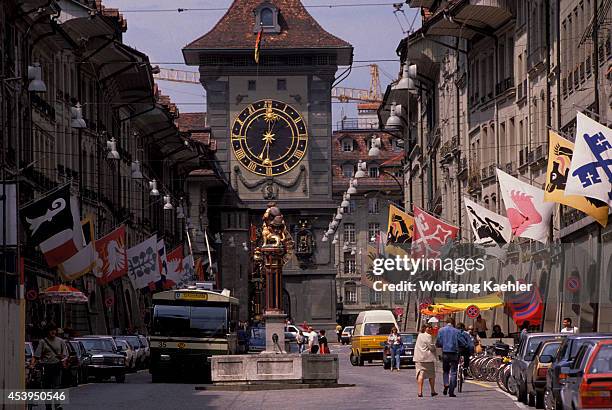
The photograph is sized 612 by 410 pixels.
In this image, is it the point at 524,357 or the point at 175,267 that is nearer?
the point at 524,357

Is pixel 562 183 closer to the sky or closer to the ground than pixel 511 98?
closer to the ground

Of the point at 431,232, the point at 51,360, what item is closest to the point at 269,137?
the point at 431,232

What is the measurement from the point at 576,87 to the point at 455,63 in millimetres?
29316

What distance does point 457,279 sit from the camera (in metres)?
78.2

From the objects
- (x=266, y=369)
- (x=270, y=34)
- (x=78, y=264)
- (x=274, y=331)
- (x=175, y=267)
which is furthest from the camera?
(x=270, y=34)

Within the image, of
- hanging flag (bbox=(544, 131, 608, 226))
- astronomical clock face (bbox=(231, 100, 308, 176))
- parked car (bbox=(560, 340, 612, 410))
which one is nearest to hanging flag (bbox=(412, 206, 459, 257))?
hanging flag (bbox=(544, 131, 608, 226))

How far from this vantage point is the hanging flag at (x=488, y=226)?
5050cm

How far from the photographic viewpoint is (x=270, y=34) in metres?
134

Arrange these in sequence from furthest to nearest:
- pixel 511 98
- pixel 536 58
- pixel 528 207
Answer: pixel 511 98 → pixel 536 58 → pixel 528 207

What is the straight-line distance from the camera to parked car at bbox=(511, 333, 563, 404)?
1340 inches

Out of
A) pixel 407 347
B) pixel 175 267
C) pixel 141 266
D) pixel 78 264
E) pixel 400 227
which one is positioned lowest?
pixel 407 347

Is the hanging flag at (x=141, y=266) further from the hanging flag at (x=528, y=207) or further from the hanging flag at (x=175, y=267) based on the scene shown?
the hanging flag at (x=528, y=207)

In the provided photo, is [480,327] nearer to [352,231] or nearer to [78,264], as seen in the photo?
[78,264]

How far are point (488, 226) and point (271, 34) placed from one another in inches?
3342
